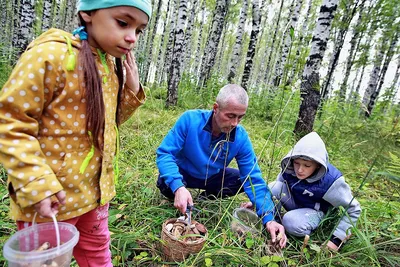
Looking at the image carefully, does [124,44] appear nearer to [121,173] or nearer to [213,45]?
[121,173]

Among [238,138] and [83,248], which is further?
[238,138]

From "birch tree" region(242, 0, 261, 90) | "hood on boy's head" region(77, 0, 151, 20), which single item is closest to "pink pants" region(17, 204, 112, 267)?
"hood on boy's head" region(77, 0, 151, 20)

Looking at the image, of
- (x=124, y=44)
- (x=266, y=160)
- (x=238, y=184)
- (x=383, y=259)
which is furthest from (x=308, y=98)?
(x=124, y=44)

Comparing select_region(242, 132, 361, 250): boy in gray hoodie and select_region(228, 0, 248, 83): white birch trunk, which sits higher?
select_region(228, 0, 248, 83): white birch trunk

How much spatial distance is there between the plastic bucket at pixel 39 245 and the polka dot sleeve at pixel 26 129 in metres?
0.14

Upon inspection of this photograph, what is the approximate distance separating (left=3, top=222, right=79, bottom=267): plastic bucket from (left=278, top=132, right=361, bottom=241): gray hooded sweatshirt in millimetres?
1560

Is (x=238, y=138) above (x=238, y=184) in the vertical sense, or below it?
above

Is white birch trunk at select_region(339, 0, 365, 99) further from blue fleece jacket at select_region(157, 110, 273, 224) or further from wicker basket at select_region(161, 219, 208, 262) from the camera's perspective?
wicker basket at select_region(161, 219, 208, 262)

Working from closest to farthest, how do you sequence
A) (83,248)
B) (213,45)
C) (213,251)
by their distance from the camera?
(83,248)
(213,251)
(213,45)

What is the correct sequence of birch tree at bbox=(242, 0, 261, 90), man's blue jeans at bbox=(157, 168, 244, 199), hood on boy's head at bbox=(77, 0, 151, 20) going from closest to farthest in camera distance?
hood on boy's head at bbox=(77, 0, 151, 20)
man's blue jeans at bbox=(157, 168, 244, 199)
birch tree at bbox=(242, 0, 261, 90)

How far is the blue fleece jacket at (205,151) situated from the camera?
214 cm

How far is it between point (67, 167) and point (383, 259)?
2.25 m

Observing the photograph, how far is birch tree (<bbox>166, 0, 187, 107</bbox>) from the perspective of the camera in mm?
6391

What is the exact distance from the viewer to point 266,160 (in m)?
3.93
